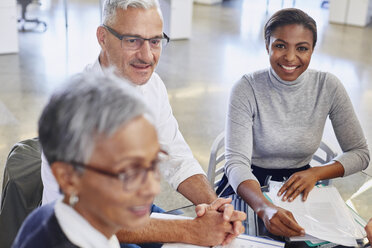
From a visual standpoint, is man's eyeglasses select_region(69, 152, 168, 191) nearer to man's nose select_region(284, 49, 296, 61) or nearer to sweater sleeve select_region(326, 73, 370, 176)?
man's nose select_region(284, 49, 296, 61)

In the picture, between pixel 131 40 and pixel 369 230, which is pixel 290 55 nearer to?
pixel 131 40

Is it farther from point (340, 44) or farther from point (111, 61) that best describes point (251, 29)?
point (111, 61)

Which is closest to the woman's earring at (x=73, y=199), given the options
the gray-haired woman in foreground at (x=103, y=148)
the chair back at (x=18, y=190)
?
the gray-haired woman in foreground at (x=103, y=148)

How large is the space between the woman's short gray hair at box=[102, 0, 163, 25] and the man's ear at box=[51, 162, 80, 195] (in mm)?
898

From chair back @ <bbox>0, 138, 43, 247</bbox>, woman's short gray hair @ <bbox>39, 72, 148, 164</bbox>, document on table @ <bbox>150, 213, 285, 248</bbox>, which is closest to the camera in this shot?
woman's short gray hair @ <bbox>39, 72, 148, 164</bbox>

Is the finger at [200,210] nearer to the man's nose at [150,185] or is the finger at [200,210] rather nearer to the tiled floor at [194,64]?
the man's nose at [150,185]

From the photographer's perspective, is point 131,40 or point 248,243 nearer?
point 248,243

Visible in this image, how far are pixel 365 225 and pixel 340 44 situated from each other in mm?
6257

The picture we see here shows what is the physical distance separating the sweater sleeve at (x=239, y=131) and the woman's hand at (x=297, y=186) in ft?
0.67

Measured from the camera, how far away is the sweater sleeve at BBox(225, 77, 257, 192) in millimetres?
1960

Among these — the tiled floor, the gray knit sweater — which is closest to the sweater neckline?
the gray knit sweater

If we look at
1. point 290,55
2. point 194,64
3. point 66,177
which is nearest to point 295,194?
point 290,55

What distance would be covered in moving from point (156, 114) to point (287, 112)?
24.6 inches

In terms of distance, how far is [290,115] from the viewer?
209cm
